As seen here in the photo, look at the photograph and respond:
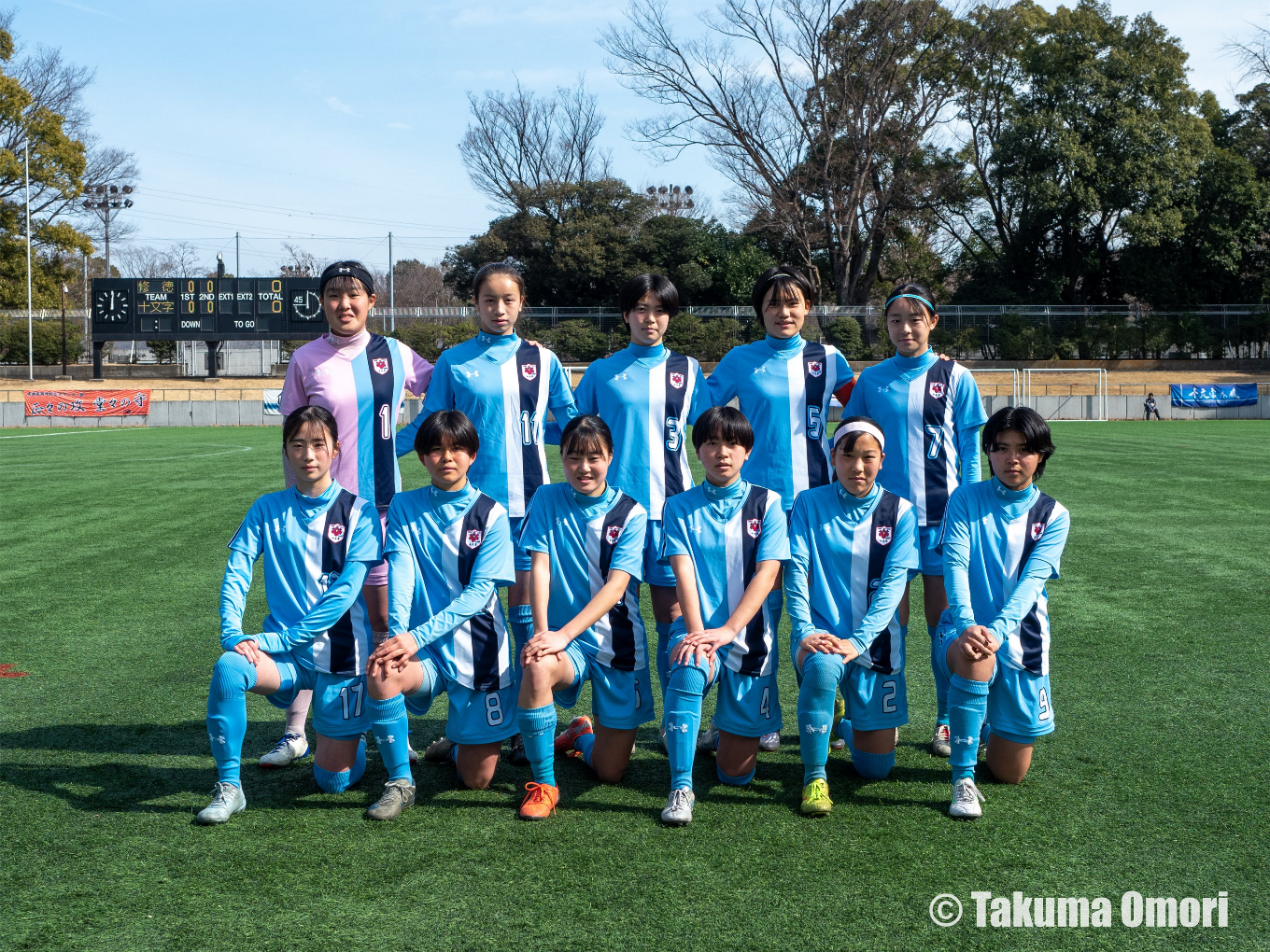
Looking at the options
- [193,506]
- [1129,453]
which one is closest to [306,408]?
[193,506]

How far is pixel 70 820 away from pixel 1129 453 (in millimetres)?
17901

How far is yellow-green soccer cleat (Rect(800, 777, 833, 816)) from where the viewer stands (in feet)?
11.1

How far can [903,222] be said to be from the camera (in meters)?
41.0

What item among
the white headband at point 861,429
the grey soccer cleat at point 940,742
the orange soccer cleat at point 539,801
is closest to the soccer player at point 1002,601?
the grey soccer cleat at point 940,742

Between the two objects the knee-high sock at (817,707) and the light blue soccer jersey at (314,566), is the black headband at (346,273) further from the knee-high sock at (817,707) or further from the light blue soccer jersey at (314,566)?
the knee-high sock at (817,707)

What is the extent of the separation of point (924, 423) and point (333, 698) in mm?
2676

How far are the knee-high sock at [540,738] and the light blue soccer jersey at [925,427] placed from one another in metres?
1.82

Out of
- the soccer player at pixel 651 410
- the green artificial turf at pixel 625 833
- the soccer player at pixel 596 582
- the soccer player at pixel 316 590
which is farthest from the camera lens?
the soccer player at pixel 651 410

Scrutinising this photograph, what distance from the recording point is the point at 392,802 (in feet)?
11.2

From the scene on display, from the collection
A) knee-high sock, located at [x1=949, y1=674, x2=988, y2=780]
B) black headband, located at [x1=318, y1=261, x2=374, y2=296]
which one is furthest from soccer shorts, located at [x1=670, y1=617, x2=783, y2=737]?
black headband, located at [x1=318, y1=261, x2=374, y2=296]

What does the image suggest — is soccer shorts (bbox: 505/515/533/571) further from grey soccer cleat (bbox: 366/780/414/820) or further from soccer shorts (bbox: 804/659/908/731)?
soccer shorts (bbox: 804/659/908/731)

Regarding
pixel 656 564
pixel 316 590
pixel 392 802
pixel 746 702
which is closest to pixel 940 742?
pixel 746 702

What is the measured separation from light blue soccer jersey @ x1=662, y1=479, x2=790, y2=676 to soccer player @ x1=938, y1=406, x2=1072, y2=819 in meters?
0.67

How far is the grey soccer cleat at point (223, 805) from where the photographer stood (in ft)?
10.9
